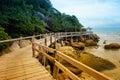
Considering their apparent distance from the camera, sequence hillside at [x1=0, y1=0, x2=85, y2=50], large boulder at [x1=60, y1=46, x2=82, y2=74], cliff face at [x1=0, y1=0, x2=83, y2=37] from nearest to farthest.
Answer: large boulder at [x1=60, y1=46, x2=82, y2=74], hillside at [x1=0, y1=0, x2=85, y2=50], cliff face at [x1=0, y1=0, x2=83, y2=37]

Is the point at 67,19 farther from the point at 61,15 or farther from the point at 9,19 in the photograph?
the point at 9,19

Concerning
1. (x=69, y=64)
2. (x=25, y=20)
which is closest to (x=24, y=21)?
(x=25, y=20)

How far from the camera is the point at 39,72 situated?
591 centimetres

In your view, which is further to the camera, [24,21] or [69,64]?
[24,21]

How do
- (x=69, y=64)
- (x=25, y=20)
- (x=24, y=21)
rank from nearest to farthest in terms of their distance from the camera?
(x=69, y=64) < (x=24, y=21) < (x=25, y=20)

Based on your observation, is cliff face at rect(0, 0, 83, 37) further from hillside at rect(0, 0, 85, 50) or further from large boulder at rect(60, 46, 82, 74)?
large boulder at rect(60, 46, 82, 74)

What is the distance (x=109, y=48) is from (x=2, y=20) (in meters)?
15.9

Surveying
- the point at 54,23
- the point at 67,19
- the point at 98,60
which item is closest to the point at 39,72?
the point at 98,60

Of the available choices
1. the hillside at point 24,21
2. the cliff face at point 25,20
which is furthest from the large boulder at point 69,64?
the cliff face at point 25,20

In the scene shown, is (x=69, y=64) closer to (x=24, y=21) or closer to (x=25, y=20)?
(x=24, y=21)

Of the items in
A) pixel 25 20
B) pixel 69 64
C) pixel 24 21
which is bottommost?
pixel 69 64

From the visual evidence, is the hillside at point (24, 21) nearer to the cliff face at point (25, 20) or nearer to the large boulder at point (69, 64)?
the cliff face at point (25, 20)

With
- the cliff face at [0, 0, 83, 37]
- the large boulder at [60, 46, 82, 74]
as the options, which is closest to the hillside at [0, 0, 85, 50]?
the cliff face at [0, 0, 83, 37]

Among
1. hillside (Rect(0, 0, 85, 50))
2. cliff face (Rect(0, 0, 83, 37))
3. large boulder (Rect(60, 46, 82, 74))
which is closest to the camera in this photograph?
large boulder (Rect(60, 46, 82, 74))
